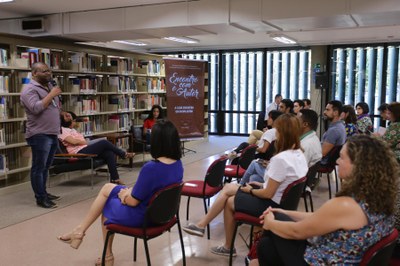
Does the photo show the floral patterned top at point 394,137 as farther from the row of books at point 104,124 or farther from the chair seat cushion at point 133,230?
the row of books at point 104,124

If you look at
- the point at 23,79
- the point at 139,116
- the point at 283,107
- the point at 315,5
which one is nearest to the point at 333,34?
the point at 283,107

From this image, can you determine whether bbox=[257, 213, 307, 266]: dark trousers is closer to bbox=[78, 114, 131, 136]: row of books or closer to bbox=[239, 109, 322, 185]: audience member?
bbox=[239, 109, 322, 185]: audience member

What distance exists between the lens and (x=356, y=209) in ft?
5.82

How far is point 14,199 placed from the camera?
5.21 meters

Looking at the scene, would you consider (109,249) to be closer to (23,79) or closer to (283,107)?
(23,79)

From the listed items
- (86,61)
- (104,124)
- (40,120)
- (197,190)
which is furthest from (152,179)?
(104,124)

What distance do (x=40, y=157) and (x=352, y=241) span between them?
3.93 m

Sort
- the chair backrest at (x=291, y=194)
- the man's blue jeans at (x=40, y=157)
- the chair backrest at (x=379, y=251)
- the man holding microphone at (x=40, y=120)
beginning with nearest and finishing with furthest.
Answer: the chair backrest at (x=379, y=251)
the chair backrest at (x=291, y=194)
the man holding microphone at (x=40, y=120)
the man's blue jeans at (x=40, y=157)

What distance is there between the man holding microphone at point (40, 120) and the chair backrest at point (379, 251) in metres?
3.85

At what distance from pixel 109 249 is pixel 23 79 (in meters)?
3.62

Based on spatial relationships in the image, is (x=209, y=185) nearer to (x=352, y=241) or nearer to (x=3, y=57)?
(x=352, y=241)

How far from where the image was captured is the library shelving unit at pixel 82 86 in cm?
563

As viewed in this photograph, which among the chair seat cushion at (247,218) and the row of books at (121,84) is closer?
the chair seat cushion at (247,218)

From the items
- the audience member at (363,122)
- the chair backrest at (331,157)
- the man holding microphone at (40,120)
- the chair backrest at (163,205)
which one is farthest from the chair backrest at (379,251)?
the audience member at (363,122)
